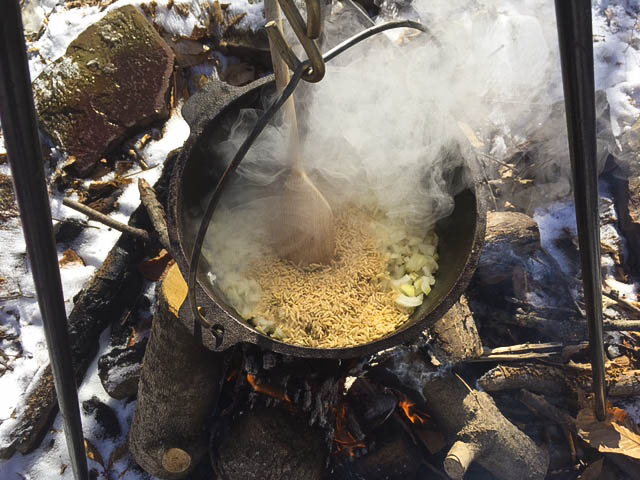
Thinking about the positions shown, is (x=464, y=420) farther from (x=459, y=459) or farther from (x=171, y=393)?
(x=171, y=393)

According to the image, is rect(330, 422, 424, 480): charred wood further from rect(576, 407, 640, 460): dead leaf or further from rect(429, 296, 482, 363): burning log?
rect(576, 407, 640, 460): dead leaf

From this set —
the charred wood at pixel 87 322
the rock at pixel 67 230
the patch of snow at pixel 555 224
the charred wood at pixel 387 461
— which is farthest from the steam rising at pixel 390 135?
the charred wood at pixel 387 461

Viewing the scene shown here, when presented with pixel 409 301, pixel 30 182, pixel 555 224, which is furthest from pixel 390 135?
pixel 30 182

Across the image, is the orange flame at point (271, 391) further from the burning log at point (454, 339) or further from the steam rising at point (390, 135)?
the burning log at point (454, 339)

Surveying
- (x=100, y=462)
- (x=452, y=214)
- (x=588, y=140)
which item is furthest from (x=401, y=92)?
(x=100, y=462)

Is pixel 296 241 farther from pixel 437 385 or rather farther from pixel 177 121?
pixel 177 121
